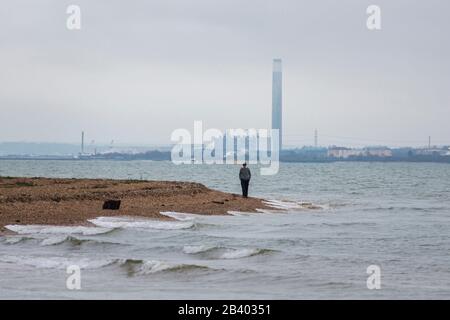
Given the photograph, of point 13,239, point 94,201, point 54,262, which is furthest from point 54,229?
point 94,201

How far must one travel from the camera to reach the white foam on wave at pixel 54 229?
29031 millimetres

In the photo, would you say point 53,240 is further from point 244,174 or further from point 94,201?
point 244,174

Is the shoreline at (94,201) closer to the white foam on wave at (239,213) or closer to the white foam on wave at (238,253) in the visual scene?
the white foam on wave at (239,213)

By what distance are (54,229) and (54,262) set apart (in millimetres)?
7298

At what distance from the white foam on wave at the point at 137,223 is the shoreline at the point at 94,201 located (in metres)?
0.58

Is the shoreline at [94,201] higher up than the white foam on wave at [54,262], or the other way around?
the shoreline at [94,201]

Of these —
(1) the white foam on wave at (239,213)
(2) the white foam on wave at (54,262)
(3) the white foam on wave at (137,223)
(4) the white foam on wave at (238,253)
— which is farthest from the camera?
(1) the white foam on wave at (239,213)

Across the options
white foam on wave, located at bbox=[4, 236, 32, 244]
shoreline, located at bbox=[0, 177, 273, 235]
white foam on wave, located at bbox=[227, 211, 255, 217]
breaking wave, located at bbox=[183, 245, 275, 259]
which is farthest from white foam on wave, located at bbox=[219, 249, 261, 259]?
white foam on wave, located at bbox=[227, 211, 255, 217]

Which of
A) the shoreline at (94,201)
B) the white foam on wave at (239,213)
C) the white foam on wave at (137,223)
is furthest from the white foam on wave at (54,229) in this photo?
the white foam on wave at (239,213)

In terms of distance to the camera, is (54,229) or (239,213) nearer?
(54,229)

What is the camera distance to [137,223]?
32875 mm

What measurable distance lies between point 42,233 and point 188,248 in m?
5.40

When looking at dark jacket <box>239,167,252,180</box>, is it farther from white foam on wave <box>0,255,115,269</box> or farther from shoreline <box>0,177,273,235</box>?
white foam on wave <box>0,255,115,269</box>
